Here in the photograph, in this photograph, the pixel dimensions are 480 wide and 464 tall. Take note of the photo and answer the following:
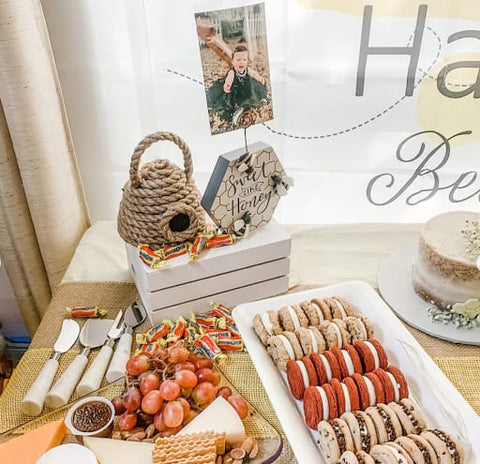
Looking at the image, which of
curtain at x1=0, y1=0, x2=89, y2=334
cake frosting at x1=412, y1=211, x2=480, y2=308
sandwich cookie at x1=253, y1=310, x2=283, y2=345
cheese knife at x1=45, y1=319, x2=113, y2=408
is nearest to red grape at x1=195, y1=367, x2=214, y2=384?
Result: sandwich cookie at x1=253, y1=310, x2=283, y2=345

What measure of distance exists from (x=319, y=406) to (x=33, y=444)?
40cm

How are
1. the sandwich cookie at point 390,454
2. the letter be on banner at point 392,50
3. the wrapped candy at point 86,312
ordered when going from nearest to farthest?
the sandwich cookie at point 390,454, the wrapped candy at point 86,312, the letter be on banner at point 392,50

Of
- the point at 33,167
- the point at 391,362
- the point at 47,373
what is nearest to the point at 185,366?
the point at 47,373

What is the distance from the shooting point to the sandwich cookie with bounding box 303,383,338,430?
31.5 inches

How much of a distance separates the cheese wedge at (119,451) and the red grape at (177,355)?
150mm

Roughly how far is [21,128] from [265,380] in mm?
696

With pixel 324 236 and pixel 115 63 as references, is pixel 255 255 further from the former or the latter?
pixel 115 63

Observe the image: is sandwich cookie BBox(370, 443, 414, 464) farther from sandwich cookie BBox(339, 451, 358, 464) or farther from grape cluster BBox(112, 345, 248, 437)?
grape cluster BBox(112, 345, 248, 437)

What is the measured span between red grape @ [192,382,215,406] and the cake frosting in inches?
18.0

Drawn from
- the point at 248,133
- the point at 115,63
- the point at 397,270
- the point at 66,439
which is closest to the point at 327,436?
the point at 66,439

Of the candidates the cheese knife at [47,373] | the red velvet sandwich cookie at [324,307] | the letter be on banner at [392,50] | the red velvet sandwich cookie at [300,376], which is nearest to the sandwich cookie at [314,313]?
the red velvet sandwich cookie at [324,307]

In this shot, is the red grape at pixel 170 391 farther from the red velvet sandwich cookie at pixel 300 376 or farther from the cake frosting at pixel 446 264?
the cake frosting at pixel 446 264

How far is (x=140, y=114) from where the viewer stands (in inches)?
50.5

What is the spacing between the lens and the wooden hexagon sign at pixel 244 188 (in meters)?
0.97
